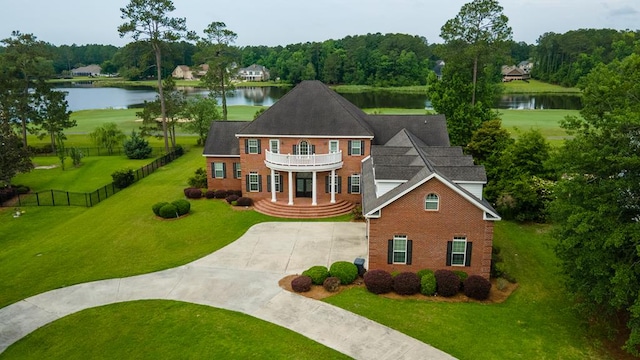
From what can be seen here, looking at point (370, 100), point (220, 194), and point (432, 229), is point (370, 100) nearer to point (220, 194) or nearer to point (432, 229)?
point (220, 194)

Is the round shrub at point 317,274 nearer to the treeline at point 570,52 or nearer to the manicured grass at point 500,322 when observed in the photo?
the manicured grass at point 500,322

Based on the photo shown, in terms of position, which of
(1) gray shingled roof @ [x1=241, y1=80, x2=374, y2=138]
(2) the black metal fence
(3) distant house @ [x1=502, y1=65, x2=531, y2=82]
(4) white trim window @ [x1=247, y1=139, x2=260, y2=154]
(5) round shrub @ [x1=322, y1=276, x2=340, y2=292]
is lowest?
(5) round shrub @ [x1=322, y1=276, x2=340, y2=292]

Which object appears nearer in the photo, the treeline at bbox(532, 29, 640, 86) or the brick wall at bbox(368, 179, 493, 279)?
the brick wall at bbox(368, 179, 493, 279)

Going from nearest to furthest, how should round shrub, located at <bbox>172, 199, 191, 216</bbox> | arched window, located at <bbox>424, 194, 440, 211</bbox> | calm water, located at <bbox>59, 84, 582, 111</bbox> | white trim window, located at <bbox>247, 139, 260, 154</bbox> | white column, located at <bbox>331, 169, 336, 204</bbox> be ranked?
arched window, located at <bbox>424, 194, 440, 211</bbox>
round shrub, located at <bbox>172, 199, 191, 216</bbox>
white column, located at <bbox>331, 169, 336, 204</bbox>
white trim window, located at <bbox>247, 139, 260, 154</bbox>
calm water, located at <bbox>59, 84, 582, 111</bbox>

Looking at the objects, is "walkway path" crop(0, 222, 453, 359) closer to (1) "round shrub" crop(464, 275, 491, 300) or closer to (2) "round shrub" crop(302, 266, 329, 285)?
(2) "round shrub" crop(302, 266, 329, 285)

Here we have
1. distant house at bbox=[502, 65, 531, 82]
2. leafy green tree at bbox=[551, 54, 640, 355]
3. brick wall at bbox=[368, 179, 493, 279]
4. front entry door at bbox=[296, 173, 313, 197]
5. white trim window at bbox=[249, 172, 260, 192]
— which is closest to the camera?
leafy green tree at bbox=[551, 54, 640, 355]

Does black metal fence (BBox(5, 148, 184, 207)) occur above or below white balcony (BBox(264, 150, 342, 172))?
below

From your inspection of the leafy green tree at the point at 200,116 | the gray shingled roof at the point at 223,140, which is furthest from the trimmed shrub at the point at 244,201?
the leafy green tree at the point at 200,116

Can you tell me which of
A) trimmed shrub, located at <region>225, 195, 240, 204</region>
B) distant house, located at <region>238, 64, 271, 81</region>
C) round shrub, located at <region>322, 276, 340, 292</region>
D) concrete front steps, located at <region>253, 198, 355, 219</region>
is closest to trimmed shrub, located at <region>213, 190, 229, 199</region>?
trimmed shrub, located at <region>225, 195, 240, 204</region>
